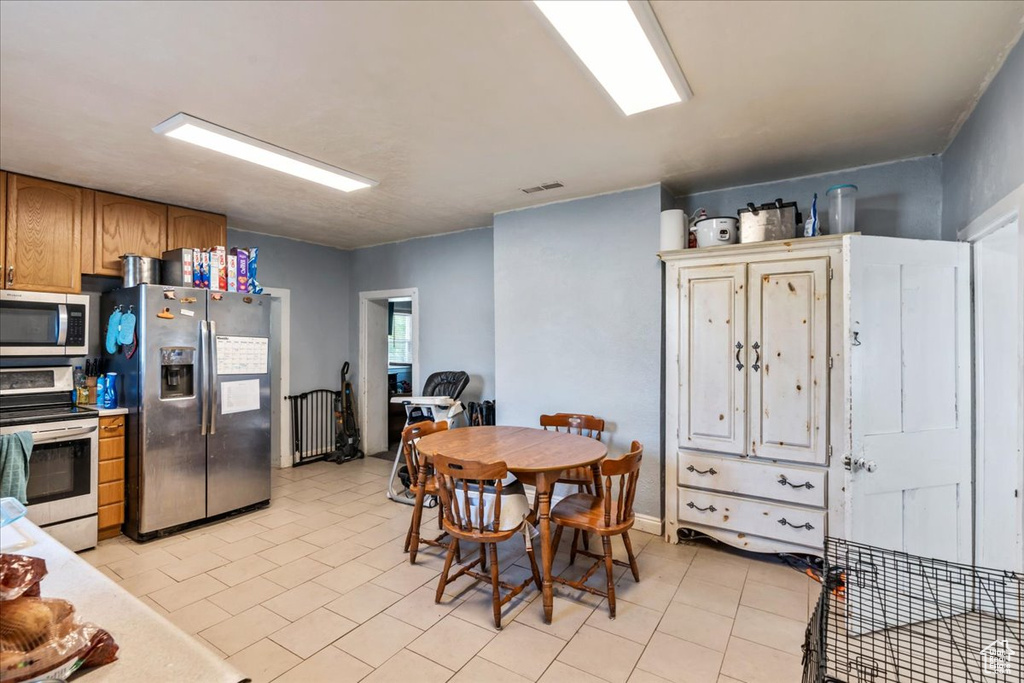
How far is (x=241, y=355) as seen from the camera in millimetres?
4012

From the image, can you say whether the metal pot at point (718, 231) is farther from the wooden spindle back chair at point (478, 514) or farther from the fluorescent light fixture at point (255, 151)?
the fluorescent light fixture at point (255, 151)

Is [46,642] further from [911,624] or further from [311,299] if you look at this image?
[311,299]

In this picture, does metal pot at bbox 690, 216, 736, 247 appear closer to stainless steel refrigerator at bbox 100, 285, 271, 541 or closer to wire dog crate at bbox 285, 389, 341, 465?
stainless steel refrigerator at bbox 100, 285, 271, 541

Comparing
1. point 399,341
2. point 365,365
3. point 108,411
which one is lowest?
point 108,411

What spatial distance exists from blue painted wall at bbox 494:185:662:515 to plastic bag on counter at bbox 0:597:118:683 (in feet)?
11.0

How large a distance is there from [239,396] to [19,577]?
3460 millimetres

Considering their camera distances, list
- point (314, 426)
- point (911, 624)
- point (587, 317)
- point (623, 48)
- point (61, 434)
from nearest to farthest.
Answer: point (911, 624) → point (623, 48) → point (61, 434) → point (587, 317) → point (314, 426)

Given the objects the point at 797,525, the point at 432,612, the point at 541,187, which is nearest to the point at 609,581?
the point at 432,612

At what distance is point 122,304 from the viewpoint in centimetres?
366

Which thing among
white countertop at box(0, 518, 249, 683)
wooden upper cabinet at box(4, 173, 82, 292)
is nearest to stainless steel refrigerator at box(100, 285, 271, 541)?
wooden upper cabinet at box(4, 173, 82, 292)

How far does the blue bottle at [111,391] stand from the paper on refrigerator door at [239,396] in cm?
73

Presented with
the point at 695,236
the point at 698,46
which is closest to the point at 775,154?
the point at 695,236

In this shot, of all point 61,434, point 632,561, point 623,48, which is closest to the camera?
point 623,48

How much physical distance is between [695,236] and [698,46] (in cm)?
172
